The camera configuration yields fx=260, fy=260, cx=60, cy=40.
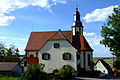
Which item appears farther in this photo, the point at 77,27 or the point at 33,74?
the point at 77,27

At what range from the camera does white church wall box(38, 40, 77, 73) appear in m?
55.1

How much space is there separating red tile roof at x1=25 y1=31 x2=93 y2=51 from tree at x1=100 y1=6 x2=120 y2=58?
798 inches

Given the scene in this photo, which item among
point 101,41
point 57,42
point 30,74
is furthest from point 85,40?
point 30,74

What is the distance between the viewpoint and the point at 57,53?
5594cm

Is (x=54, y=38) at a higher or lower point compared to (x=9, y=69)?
higher

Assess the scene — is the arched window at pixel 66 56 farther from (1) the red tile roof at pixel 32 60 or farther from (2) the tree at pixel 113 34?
(2) the tree at pixel 113 34

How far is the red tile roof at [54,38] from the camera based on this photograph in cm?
5647

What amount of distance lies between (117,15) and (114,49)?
4.51 m

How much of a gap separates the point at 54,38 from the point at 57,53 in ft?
10.8

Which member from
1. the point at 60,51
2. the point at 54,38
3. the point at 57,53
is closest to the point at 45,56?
the point at 57,53

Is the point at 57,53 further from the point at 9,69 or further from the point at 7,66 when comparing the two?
the point at 7,66

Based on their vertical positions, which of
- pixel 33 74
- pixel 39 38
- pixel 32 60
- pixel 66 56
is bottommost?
pixel 33 74

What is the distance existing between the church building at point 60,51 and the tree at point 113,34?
19739 millimetres

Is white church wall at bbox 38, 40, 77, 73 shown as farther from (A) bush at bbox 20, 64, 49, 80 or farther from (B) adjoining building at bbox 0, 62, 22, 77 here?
(A) bush at bbox 20, 64, 49, 80
